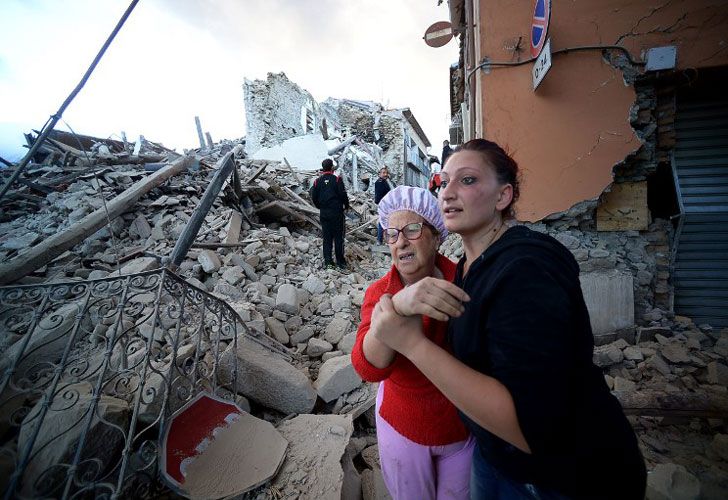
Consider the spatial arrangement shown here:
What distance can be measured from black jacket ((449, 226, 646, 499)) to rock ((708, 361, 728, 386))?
2921mm

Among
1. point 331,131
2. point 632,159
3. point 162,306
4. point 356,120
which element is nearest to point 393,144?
point 356,120

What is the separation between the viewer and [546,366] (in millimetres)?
720

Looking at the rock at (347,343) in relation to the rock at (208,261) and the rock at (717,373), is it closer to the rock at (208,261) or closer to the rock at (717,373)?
the rock at (208,261)

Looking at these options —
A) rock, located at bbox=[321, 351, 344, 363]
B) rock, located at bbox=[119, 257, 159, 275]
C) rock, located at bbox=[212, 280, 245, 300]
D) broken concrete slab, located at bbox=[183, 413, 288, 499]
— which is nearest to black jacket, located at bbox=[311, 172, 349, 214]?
rock, located at bbox=[212, 280, 245, 300]

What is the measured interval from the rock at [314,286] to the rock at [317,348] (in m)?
1.49

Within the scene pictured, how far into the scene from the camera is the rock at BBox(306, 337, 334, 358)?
3.70 m

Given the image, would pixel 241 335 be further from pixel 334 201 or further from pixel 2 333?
pixel 334 201

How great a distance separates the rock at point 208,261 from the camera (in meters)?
4.76

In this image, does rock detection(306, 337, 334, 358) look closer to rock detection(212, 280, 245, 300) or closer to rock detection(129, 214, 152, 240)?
rock detection(212, 280, 245, 300)

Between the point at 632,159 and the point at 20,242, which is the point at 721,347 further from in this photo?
the point at 20,242

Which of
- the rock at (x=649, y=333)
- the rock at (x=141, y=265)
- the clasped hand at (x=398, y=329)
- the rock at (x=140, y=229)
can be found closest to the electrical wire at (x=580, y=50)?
the rock at (x=649, y=333)

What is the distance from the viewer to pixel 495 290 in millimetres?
842

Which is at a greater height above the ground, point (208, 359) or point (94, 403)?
point (94, 403)

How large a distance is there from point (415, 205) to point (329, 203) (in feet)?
16.4
